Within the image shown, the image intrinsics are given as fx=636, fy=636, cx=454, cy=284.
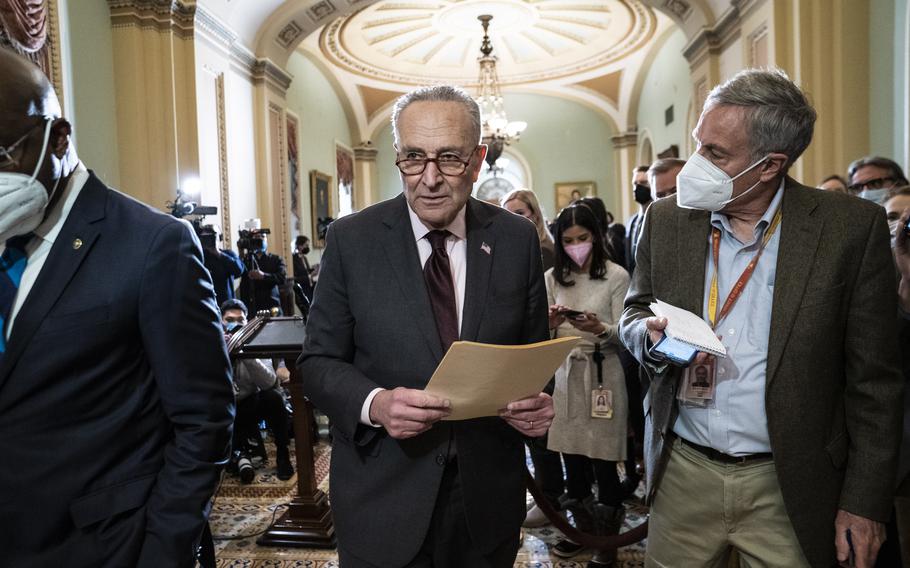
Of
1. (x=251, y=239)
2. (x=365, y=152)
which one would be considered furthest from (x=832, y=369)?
(x=365, y=152)

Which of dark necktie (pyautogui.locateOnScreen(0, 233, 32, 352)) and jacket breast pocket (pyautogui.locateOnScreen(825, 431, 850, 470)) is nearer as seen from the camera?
dark necktie (pyautogui.locateOnScreen(0, 233, 32, 352))

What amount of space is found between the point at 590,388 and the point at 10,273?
8.38 feet

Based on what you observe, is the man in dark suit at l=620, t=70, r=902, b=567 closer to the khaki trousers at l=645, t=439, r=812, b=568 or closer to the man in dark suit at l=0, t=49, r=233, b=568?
the khaki trousers at l=645, t=439, r=812, b=568

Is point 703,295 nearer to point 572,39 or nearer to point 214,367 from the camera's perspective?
point 214,367

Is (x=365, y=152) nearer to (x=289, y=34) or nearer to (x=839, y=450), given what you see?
(x=289, y=34)

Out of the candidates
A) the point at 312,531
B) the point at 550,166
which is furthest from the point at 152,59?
the point at 550,166

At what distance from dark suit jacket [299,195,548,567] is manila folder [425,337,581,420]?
17 centimetres

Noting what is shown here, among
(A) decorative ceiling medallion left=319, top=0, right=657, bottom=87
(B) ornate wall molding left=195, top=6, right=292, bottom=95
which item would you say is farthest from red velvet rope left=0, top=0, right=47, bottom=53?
(A) decorative ceiling medallion left=319, top=0, right=657, bottom=87

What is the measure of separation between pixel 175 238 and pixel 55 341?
1.01ft

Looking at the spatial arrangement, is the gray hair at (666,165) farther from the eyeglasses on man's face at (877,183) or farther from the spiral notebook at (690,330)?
the spiral notebook at (690,330)

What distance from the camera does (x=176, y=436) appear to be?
4.61 feet

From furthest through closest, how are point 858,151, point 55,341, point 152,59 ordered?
point 152,59 < point 858,151 < point 55,341

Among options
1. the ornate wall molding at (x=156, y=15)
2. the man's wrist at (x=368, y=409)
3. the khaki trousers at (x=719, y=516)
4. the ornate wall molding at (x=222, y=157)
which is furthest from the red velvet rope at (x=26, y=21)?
the khaki trousers at (x=719, y=516)

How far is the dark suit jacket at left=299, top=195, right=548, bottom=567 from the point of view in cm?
155
